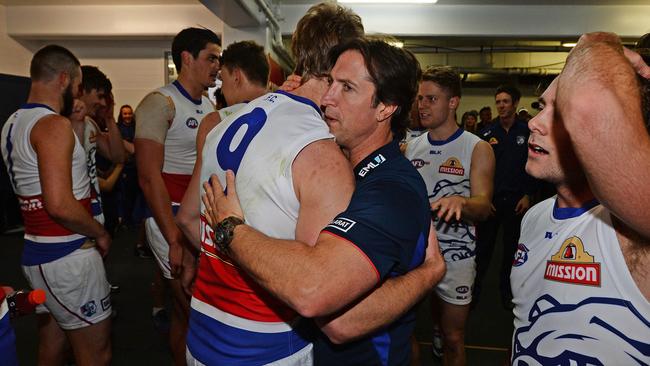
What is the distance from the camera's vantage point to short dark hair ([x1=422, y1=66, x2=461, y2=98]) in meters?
2.95

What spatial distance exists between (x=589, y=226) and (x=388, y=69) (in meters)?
0.70

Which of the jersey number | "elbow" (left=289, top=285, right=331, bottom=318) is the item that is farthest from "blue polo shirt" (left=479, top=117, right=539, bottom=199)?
"elbow" (left=289, top=285, right=331, bottom=318)

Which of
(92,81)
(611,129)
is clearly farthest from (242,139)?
(92,81)

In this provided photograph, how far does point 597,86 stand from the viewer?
76 centimetres

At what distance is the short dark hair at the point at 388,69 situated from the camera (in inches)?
52.7

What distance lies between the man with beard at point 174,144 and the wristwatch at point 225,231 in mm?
1425

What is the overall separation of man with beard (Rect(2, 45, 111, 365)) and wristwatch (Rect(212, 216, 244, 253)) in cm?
129

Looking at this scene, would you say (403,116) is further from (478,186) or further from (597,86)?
(478,186)

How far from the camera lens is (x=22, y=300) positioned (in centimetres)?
127

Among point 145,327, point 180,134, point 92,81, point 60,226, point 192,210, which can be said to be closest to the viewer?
point 192,210

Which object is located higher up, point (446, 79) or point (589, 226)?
point (446, 79)

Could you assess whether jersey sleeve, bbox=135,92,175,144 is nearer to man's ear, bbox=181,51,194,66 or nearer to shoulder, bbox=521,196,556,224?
man's ear, bbox=181,51,194,66

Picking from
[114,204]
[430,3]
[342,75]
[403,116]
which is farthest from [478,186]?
[430,3]

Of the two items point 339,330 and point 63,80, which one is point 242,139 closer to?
point 339,330
